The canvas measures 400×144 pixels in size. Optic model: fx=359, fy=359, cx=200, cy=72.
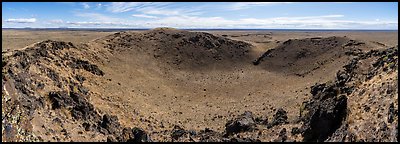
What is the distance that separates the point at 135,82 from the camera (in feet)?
152

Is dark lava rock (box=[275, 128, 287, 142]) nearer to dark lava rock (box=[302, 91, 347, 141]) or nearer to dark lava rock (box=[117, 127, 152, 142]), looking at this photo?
dark lava rock (box=[302, 91, 347, 141])

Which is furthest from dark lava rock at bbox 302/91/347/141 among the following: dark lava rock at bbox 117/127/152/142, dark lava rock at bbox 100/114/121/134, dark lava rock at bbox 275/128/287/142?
dark lava rock at bbox 100/114/121/134

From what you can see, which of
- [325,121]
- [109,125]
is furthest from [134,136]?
[325,121]

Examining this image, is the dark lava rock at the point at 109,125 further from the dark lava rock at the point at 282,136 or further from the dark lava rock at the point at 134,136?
the dark lava rock at the point at 282,136

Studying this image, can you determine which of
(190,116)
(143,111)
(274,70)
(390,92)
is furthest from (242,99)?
(390,92)

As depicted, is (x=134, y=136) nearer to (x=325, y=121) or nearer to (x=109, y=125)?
(x=109, y=125)

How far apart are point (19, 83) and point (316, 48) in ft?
164

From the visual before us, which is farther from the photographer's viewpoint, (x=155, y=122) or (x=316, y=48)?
(x=316, y=48)

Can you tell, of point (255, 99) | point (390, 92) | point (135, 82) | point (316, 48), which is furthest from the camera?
point (316, 48)

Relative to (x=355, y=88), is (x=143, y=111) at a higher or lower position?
lower

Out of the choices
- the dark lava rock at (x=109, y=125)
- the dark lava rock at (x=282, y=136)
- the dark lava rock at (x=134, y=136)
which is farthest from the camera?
the dark lava rock at (x=109, y=125)

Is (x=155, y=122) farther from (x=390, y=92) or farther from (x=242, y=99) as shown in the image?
(x=390, y=92)

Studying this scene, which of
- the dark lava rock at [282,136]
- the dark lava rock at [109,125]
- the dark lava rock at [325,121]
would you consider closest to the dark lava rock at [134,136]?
the dark lava rock at [109,125]

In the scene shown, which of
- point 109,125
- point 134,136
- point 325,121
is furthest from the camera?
point 109,125
